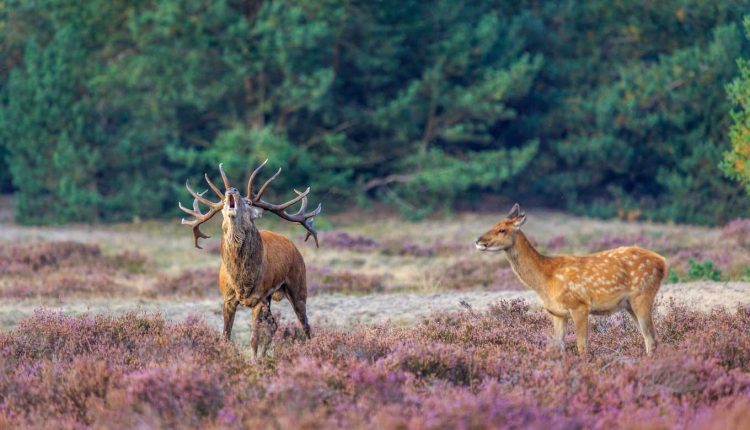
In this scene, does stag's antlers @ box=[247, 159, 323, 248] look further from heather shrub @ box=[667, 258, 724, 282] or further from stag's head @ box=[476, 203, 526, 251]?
heather shrub @ box=[667, 258, 724, 282]

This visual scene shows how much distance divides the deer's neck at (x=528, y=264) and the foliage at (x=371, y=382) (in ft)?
1.97

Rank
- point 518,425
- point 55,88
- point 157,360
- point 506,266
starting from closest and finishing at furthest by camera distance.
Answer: point 518,425, point 157,360, point 506,266, point 55,88

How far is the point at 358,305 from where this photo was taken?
14.5 metres

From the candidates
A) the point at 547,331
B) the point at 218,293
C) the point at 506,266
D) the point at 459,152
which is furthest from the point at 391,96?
the point at 547,331

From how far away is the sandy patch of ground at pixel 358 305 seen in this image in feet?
42.9

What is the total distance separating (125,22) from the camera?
103 feet

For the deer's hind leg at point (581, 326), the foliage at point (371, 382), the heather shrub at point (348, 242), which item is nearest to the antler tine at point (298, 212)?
the foliage at point (371, 382)

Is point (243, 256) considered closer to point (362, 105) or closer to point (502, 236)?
point (502, 236)

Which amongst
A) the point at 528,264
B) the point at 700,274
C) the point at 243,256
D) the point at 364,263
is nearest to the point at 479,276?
the point at 364,263

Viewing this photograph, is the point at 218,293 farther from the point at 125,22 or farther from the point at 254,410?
the point at 125,22

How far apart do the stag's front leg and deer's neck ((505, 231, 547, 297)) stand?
237 centimetres

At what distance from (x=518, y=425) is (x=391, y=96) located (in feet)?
85.1

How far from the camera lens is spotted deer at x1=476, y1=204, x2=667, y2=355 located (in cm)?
921

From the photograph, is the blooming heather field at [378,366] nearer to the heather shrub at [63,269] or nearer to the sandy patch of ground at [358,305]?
the sandy patch of ground at [358,305]
